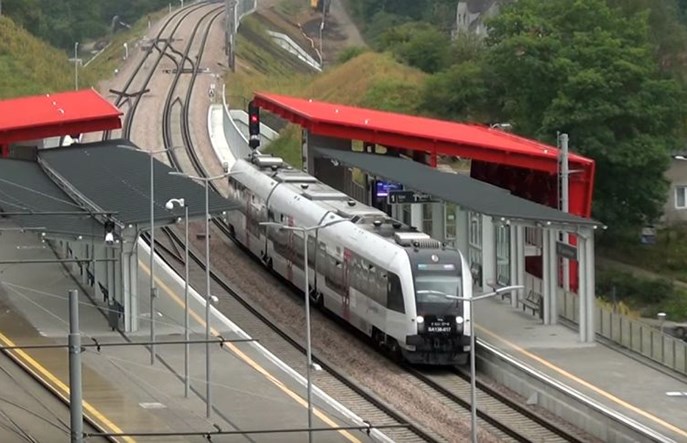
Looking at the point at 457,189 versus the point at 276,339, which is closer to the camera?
the point at 276,339

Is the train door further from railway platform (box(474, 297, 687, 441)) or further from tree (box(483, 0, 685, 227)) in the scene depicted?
tree (box(483, 0, 685, 227))

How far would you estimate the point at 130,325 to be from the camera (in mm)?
39438

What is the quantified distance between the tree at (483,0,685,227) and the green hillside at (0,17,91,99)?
29.6m

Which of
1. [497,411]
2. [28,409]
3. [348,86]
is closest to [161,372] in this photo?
[28,409]

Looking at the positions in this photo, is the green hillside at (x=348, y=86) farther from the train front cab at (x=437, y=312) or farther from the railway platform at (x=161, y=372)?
the train front cab at (x=437, y=312)

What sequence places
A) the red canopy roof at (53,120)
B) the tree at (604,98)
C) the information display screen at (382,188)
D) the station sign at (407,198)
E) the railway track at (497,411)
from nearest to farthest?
the railway track at (497,411) < the station sign at (407,198) < the information display screen at (382,188) < the red canopy roof at (53,120) < the tree at (604,98)

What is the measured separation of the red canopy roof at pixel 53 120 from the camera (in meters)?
50.3

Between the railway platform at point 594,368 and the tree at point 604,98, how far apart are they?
2260cm

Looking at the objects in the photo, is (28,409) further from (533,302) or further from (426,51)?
(426,51)

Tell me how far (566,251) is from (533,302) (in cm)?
269

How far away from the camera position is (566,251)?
132 feet

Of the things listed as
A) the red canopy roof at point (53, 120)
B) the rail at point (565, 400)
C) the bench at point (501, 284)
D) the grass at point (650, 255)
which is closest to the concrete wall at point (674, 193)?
the grass at point (650, 255)

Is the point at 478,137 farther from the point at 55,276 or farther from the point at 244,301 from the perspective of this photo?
the point at 55,276

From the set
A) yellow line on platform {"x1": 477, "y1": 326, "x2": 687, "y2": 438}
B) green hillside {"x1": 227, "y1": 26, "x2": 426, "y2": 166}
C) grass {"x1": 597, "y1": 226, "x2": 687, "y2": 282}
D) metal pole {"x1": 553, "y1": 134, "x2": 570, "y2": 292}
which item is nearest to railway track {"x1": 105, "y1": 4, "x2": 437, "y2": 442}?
yellow line on platform {"x1": 477, "y1": 326, "x2": 687, "y2": 438}
